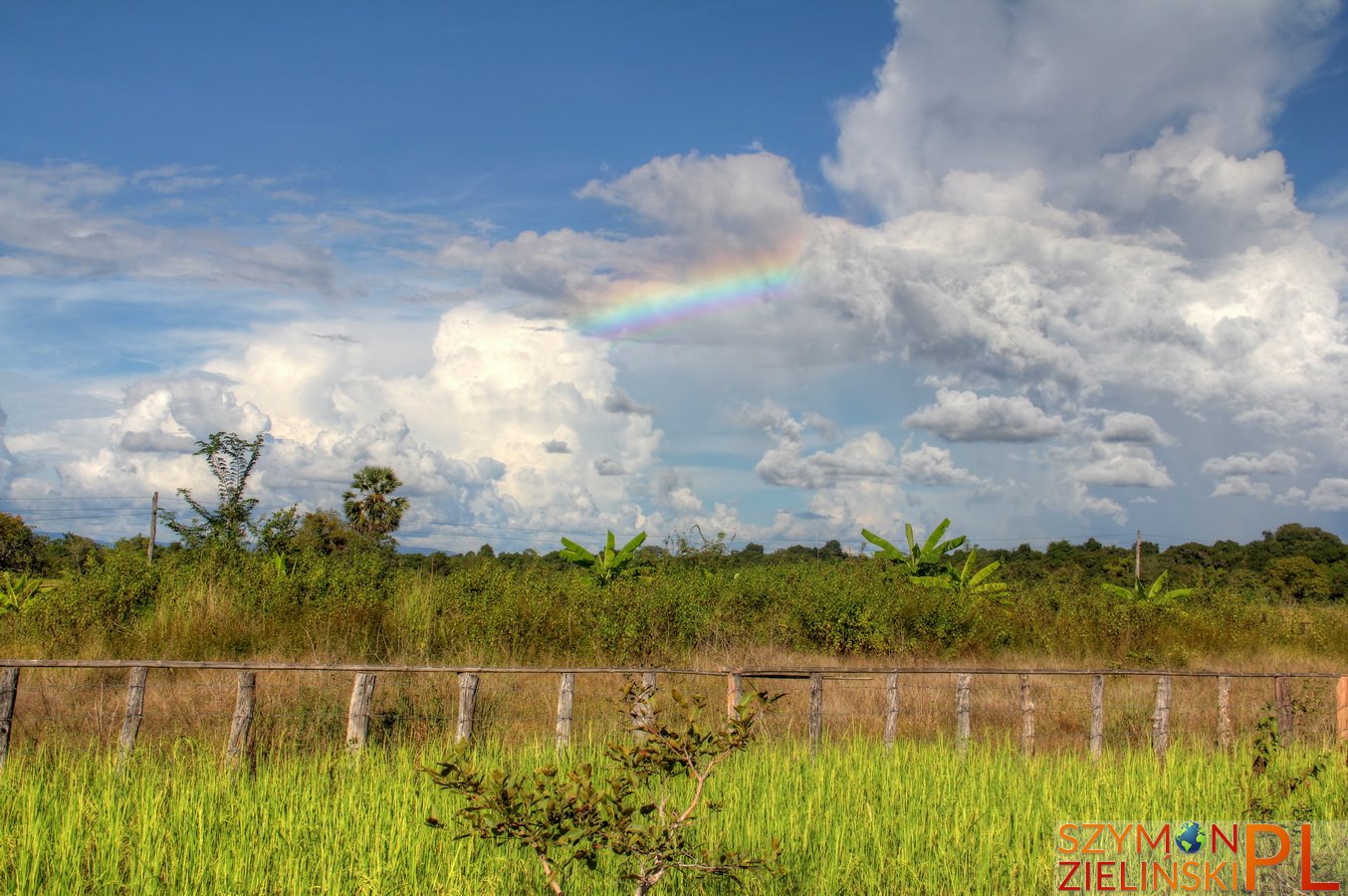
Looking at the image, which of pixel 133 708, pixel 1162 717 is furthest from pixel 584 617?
pixel 1162 717

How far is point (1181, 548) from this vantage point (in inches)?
2041

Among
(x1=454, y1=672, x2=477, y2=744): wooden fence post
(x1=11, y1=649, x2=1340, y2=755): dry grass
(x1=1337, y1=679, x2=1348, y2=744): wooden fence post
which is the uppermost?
(x1=1337, y1=679, x2=1348, y2=744): wooden fence post

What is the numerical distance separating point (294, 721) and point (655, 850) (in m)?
8.19

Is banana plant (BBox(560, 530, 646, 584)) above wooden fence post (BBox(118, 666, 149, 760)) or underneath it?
above

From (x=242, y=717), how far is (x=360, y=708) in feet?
3.70

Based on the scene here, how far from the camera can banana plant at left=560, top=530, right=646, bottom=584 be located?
22.7m

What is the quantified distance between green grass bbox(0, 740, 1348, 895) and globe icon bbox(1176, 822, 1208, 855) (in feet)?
1.24

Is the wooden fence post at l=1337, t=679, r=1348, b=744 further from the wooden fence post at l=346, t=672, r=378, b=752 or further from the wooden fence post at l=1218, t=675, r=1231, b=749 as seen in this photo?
the wooden fence post at l=346, t=672, r=378, b=752

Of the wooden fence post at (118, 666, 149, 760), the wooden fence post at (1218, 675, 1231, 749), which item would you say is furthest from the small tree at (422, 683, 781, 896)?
the wooden fence post at (1218, 675, 1231, 749)

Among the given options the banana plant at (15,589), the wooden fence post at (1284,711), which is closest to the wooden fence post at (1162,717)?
the wooden fence post at (1284,711)

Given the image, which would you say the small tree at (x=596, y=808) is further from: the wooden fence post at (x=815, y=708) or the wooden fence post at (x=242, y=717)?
the wooden fence post at (x=815, y=708)

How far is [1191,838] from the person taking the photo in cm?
758

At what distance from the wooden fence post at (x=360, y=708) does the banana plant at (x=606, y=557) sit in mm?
12143

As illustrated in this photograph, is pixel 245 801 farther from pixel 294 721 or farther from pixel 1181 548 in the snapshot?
pixel 1181 548
